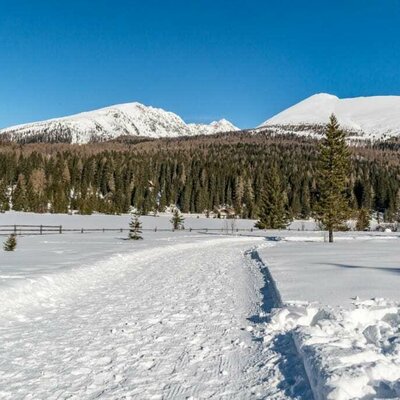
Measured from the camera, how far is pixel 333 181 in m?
42.7

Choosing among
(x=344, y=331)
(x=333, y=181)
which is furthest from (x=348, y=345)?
(x=333, y=181)

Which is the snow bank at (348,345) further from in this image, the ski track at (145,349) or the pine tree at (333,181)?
the pine tree at (333,181)

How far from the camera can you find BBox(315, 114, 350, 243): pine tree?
42.7 meters

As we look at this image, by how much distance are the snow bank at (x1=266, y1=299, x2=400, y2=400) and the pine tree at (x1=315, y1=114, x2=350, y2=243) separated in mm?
34957

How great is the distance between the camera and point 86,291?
12.1m

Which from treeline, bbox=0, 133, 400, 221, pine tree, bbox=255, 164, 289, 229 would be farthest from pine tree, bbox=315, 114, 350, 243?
treeline, bbox=0, 133, 400, 221

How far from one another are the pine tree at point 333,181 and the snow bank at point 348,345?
3496cm

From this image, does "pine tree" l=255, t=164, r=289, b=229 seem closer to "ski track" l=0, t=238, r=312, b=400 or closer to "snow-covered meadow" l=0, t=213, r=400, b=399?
"snow-covered meadow" l=0, t=213, r=400, b=399

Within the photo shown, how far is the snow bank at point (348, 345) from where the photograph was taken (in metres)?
4.44

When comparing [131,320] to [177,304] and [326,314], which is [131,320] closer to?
[177,304]

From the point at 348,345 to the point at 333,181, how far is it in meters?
38.7

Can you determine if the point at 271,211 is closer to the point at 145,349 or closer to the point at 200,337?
the point at 200,337

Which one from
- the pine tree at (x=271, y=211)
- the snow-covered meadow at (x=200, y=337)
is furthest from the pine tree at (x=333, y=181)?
the snow-covered meadow at (x=200, y=337)

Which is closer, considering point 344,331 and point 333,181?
point 344,331
